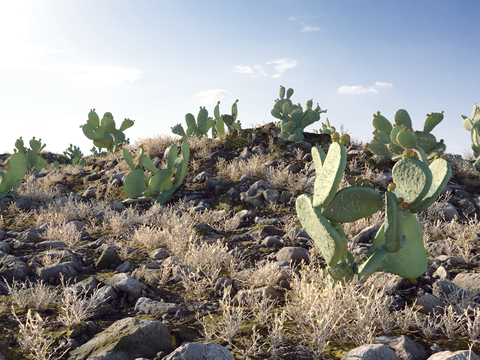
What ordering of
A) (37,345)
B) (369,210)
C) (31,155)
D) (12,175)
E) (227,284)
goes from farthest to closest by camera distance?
(31,155) < (12,175) < (227,284) < (369,210) < (37,345)

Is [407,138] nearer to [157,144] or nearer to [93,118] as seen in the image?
[157,144]

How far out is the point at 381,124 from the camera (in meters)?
8.06

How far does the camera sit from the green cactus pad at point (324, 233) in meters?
2.96

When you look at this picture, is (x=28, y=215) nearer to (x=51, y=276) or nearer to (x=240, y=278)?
(x=51, y=276)

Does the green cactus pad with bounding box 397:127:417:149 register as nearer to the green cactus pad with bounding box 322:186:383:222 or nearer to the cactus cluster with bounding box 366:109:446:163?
the cactus cluster with bounding box 366:109:446:163

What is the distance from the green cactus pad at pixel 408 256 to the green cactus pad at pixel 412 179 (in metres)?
0.23

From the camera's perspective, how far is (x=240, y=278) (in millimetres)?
3828

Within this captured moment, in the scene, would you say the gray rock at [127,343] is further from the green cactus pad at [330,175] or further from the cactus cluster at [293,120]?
the cactus cluster at [293,120]

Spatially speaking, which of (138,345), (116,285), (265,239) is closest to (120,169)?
(265,239)

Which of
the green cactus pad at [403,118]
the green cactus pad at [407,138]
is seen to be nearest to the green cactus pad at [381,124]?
the green cactus pad at [403,118]

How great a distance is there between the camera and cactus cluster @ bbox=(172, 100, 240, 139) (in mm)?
11203

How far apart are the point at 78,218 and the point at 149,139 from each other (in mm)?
4693

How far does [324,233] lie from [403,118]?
630cm

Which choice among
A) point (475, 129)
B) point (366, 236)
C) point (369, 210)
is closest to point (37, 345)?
point (369, 210)
